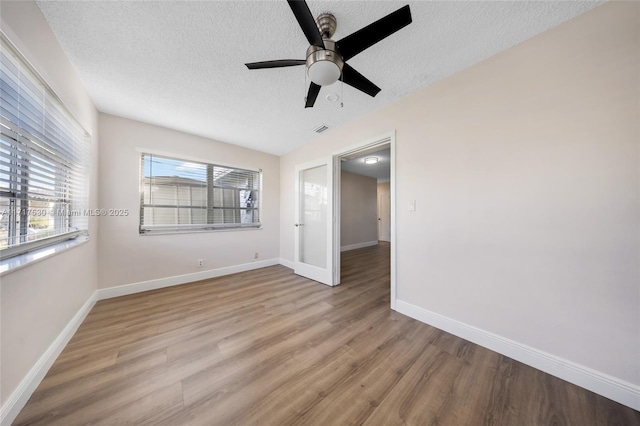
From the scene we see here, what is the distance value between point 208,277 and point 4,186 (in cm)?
264

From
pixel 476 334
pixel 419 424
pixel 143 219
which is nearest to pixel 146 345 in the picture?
pixel 143 219

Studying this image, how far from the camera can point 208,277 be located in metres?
3.47

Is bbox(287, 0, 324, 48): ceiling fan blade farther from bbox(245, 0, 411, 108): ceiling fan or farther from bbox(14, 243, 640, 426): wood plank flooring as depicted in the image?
bbox(14, 243, 640, 426): wood plank flooring

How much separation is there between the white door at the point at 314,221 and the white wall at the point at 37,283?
2690 mm

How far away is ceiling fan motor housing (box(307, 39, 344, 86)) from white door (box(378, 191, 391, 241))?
7.14 metres

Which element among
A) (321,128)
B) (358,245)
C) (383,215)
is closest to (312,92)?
(321,128)

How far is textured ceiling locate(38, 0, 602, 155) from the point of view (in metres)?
1.34

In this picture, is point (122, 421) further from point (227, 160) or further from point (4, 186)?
point (227, 160)

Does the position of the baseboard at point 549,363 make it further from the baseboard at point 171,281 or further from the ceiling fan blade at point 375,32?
the baseboard at point 171,281

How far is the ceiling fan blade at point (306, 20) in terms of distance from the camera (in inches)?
40.7

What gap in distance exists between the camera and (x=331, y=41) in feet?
4.40

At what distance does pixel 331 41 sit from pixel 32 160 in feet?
7.25

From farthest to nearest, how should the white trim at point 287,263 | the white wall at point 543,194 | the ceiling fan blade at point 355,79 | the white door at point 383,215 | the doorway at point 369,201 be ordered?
1. the white door at point 383,215
2. the white trim at point 287,263
3. the doorway at point 369,201
4. the ceiling fan blade at point 355,79
5. the white wall at point 543,194

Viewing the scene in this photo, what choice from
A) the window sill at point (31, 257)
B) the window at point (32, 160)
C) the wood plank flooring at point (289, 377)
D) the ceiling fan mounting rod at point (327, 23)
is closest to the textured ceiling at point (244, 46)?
the ceiling fan mounting rod at point (327, 23)
